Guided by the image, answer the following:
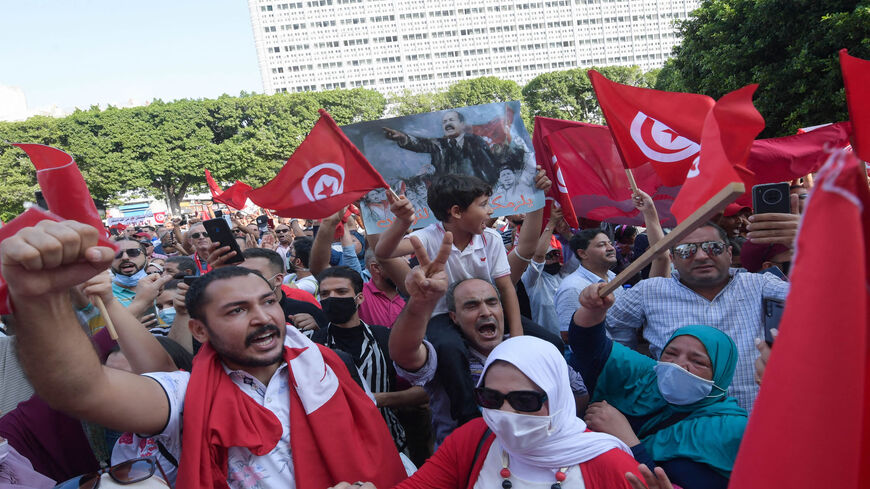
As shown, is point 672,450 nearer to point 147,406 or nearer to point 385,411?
point 385,411

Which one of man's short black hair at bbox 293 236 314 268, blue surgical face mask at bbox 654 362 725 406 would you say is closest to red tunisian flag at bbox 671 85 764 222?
blue surgical face mask at bbox 654 362 725 406

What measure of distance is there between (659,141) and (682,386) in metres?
1.71

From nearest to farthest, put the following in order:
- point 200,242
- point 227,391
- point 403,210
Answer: point 227,391 < point 403,210 < point 200,242

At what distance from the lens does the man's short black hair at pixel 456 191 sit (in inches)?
120

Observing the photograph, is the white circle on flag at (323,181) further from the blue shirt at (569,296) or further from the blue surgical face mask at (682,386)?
the blue surgical face mask at (682,386)

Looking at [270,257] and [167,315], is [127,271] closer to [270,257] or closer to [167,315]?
[167,315]

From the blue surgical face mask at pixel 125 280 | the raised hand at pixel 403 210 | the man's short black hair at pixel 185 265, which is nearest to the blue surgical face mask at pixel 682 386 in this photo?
the raised hand at pixel 403 210

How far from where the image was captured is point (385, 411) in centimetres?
281

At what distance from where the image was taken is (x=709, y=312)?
2930mm

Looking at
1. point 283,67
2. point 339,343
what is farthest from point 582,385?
point 283,67

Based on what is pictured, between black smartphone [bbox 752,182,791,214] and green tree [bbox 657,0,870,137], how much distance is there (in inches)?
416

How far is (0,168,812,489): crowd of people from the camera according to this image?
160cm

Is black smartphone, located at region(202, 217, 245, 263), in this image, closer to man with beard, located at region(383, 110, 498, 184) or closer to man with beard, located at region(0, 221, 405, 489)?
man with beard, located at region(0, 221, 405, 489)

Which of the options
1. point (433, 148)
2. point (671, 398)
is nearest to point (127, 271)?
point (433, 148)
